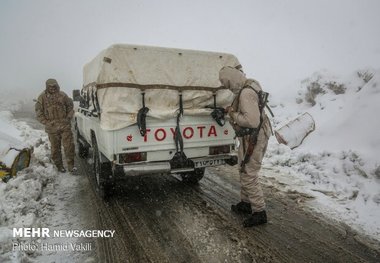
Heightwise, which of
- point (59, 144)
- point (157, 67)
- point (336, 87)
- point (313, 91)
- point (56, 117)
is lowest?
point (59, 144)

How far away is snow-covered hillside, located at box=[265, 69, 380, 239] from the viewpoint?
5.05 metres

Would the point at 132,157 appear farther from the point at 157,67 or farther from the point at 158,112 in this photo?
the point at 157,67

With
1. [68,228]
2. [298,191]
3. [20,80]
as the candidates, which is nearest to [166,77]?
[68,228]

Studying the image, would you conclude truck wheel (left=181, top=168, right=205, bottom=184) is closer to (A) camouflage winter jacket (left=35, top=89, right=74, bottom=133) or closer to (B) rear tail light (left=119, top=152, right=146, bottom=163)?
(B) rear tail light (left=119, top=152, right=146, bottom=163)

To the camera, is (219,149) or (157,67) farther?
(219,149)

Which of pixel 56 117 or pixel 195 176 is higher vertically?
pixel 56 117

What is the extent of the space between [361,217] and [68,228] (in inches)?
179

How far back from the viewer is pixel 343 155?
22.4ft

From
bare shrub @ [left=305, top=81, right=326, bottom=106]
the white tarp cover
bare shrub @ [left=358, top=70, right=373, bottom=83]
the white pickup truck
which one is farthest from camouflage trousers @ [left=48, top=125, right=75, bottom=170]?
bare shrub @ [left=358, top=70, right=373, bottom=83]

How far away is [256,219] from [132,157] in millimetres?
2173

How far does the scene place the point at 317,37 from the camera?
24.7 m

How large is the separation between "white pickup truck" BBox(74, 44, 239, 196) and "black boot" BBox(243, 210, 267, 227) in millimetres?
1237

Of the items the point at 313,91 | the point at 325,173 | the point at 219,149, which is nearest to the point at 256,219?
the point at 219,149

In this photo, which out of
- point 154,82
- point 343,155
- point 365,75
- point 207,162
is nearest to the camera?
point 154,82
